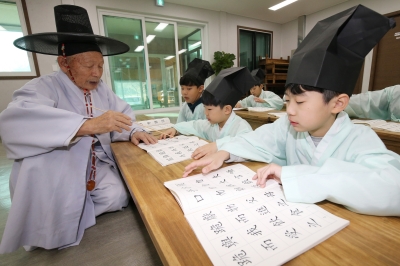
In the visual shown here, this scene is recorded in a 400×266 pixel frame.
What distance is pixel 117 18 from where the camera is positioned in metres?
4.62

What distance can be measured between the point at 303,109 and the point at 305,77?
0.40 ft

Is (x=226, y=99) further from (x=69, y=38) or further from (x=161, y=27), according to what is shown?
(x=161, y=27)

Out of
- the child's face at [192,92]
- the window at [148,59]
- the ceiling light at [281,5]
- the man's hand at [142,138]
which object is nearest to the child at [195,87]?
the child's face at [192,92]

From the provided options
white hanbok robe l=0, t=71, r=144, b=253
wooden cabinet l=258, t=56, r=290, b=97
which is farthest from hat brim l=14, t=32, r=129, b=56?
wooden cabinet l=258, t=56, r=290, b=97

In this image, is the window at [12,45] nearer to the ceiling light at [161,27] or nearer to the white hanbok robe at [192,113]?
the ceiling light at [161,27]

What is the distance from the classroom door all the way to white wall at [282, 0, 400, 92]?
127 mm

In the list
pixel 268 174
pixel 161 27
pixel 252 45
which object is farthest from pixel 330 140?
pixel 252 45

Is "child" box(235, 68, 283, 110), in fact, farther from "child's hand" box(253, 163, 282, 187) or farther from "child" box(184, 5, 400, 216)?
"child's hand" box(253, 163, 282, 187)

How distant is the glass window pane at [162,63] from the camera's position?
16.7 feet

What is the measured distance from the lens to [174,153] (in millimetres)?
1131

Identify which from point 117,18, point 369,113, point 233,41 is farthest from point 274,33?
point 369,113

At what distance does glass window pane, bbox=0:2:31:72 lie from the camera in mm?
3625

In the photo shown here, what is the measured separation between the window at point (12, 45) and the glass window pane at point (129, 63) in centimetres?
148

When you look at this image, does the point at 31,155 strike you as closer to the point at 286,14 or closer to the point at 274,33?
the point at 286,14
